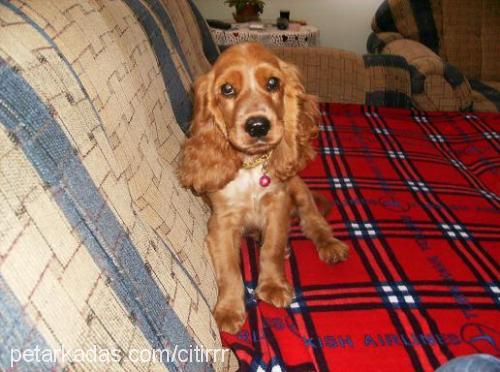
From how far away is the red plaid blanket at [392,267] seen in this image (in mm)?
1167

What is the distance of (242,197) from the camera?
1.63 m

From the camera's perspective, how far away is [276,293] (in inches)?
52.2

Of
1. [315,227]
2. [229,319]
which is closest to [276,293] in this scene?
[229,319]

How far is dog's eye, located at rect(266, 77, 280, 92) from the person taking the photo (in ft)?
5.08

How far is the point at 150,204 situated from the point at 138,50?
49 cm

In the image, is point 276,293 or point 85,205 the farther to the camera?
point 276,293

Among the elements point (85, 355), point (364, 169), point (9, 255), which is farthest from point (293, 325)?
point (364, 169)

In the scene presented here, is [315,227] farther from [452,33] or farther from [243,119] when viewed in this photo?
[452,33]

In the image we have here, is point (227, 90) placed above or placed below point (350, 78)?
above

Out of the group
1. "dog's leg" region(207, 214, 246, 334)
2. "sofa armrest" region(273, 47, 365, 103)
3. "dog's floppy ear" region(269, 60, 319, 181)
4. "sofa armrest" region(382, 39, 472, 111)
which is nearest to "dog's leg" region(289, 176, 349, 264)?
"dog's floppy ear" region(269, 60, 319, 181)

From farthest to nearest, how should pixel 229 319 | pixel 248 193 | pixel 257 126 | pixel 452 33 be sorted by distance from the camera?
pixel 452 33 → pixel 248 193 → pixel 257 126 → pixel 229 319

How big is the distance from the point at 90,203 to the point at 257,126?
0.72 m

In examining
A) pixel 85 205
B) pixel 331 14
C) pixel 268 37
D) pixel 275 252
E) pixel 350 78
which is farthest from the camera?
pixel 331 14

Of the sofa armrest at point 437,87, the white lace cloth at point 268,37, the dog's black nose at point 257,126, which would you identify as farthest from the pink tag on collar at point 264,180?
the white lace cloth at point 268,37
